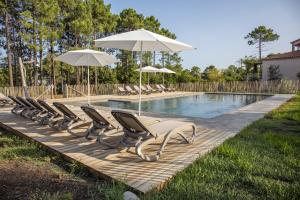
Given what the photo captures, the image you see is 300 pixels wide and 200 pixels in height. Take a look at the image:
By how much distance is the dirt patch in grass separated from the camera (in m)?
3.31

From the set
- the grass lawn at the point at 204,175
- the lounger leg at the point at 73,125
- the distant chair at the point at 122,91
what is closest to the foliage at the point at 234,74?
the distant chair at the point at 122,91

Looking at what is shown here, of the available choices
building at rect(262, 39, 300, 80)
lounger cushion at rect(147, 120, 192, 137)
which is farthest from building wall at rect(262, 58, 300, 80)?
lounger cushion at rect(147, 120, 192, 137)

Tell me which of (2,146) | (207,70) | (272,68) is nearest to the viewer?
(2,146)

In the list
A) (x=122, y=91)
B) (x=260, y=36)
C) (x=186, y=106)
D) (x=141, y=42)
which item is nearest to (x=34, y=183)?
(x=141, y=42)

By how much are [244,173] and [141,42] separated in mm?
4501

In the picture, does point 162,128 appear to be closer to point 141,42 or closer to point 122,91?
point 141,42

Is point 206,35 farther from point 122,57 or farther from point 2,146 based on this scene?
point 2,146

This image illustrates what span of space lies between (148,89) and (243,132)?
1519 cm

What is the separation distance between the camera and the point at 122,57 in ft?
88.4

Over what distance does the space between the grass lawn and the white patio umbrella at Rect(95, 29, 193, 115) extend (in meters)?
2.69

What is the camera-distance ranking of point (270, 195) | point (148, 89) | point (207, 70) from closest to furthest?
point (270, 195)
point (148, 89)
point (207, 70)

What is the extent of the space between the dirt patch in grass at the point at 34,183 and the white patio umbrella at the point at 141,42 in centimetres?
322

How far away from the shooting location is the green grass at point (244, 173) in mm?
Answer: 3234

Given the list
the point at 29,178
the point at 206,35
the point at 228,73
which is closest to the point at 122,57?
the point at 206,35
